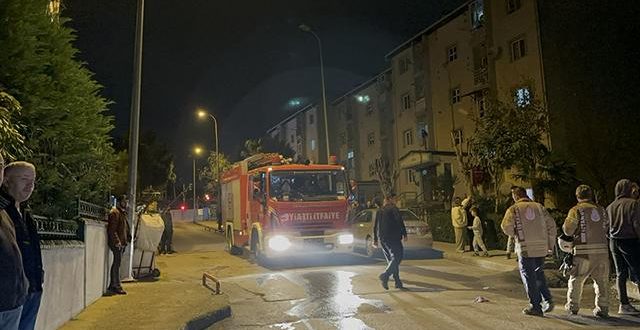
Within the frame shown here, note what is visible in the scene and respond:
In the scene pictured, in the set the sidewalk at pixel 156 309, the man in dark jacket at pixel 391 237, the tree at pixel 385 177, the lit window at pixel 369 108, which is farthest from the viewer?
the lit window at pixel 369 108

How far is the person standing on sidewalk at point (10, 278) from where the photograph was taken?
3715mm

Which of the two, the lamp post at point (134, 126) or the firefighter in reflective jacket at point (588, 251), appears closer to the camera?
the firefighter in reflective jacket at point (588, 251)

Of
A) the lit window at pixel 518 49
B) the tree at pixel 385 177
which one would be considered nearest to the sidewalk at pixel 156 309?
Answer: the lit window at pixel 518 49

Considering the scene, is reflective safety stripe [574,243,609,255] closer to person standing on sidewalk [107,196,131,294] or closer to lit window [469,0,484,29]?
person standing on sidewalk [107,196,131,294]

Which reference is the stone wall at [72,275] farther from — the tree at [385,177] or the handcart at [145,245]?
the tree at [385,177]

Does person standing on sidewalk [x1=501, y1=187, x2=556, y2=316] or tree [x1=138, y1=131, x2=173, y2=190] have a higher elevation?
tree [x1=138, y1=131, x2=173, y2=190]

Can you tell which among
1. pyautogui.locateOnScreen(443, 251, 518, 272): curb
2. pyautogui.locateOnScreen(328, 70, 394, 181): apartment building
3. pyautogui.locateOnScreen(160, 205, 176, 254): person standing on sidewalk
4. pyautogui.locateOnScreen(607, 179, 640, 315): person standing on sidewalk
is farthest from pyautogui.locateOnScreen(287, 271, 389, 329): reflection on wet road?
pyautogui.locateOnScreen(328, 70, 394, 181): apartment building

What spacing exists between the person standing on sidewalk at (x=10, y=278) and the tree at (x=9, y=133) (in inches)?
67.1

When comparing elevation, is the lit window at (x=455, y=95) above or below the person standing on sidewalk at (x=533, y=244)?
above

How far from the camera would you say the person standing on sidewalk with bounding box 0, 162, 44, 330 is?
4230mm

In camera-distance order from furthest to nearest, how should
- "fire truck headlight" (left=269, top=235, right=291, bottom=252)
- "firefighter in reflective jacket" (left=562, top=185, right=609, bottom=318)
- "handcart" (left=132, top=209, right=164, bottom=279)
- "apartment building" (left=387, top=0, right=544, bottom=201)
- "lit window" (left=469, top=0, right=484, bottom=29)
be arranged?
"lit window" (left=469, top=0, right=484, bottom=29), "apartment building" (left=387, top=0, right=544, bottom=201), "fire truck headlight" (left=269, top=235, right=291, bottom=252), "handcart" (left=132, top=209, right=164, bottom=279), "firefighter in reflective jacket" (left=562, top=185, right=609, bottom=318)

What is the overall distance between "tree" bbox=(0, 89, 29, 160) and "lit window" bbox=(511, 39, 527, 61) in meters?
24.1

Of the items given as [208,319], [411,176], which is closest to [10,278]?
[208,319]

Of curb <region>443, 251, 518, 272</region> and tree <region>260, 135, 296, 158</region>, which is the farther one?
tree <region>260, 135, 296, 158</region>
